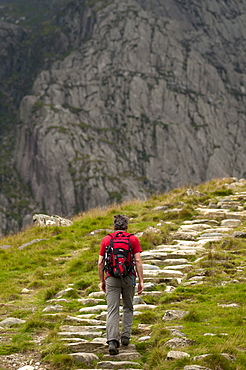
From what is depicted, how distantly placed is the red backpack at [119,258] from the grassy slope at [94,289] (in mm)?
1302

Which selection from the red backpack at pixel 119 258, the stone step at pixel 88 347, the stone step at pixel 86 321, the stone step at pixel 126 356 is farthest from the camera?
the stone step at pixel 86 321

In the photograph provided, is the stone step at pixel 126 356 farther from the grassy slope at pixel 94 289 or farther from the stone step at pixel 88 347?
the stone step at pixel 88 347

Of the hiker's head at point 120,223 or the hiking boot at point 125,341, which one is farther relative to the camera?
the hiker's head at point 120,223

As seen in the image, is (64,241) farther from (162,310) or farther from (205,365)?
(205,365)

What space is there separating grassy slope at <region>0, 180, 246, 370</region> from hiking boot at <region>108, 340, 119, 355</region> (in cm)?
48

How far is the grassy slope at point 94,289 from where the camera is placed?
875cm

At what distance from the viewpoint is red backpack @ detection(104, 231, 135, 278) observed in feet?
31.0

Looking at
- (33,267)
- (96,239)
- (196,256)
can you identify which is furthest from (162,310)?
(96,239)

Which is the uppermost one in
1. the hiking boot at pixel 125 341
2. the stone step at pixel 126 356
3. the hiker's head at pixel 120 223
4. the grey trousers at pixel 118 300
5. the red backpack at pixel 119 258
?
the hiker's head at pixel 120 223

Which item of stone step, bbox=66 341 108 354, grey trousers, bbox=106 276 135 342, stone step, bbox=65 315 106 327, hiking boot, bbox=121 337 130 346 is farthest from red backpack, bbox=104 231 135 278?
stone step, bbox=65 315 106 327

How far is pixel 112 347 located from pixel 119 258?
61.5 inches

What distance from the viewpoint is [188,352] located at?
329 inches

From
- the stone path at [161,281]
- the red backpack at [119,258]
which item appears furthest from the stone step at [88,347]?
the red backpack at [119,258]

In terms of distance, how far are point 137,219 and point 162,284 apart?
1013cm
